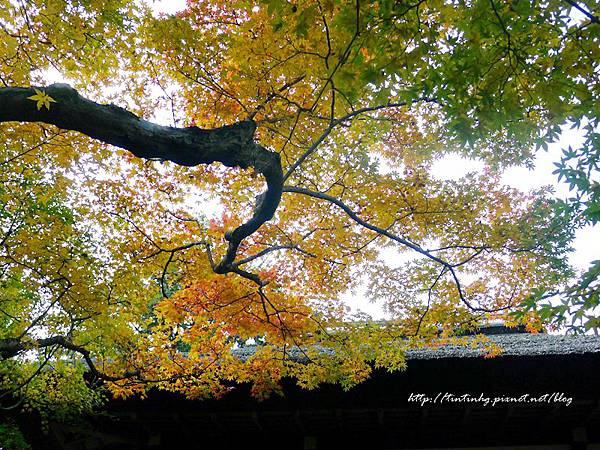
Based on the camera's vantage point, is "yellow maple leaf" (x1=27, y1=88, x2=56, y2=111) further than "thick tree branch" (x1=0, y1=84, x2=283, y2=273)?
No

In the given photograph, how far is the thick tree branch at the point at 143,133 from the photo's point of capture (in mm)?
3463

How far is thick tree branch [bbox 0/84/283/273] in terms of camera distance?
3.46 metres

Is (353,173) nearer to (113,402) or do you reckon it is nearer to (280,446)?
(280,446)

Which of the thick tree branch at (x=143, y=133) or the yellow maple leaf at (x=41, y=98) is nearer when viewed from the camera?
the yellow maple leaf at (x=41, y=98)

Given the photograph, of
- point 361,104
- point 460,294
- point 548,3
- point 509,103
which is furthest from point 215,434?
point 548,3

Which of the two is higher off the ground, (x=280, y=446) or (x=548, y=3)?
(x=548, y=3)

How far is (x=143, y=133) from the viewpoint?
3.76m

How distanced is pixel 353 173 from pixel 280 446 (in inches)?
210

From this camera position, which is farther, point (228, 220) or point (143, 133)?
point (228, 220)

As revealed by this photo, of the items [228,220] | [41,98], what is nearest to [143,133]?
[41,98]

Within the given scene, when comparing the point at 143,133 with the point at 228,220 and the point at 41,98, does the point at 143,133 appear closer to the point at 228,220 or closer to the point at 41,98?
the point at 41,98

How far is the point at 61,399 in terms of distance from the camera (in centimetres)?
716

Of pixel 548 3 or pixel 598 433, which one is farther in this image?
pixel 598 433

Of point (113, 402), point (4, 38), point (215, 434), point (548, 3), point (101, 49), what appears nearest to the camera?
point (548, 3)
